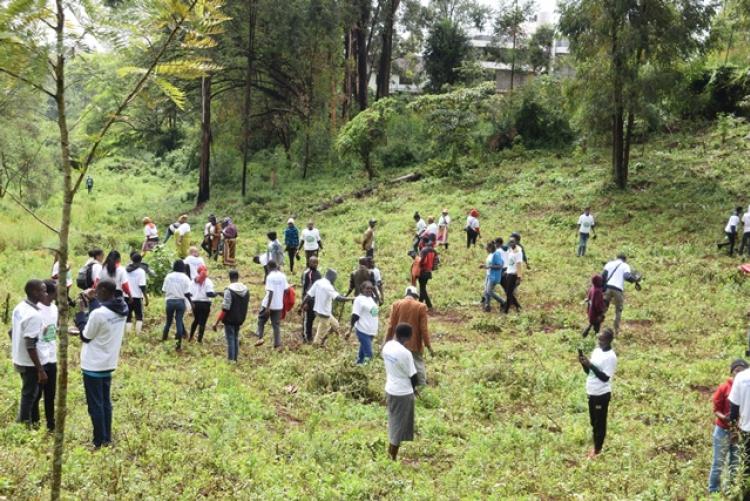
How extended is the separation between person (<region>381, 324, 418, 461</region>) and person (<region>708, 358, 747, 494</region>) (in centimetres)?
308

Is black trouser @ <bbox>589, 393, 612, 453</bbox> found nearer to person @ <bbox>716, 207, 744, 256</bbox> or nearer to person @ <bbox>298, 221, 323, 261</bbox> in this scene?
person @ <bbox>298, 221, 323, 261</bbox>

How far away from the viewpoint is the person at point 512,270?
14.6m

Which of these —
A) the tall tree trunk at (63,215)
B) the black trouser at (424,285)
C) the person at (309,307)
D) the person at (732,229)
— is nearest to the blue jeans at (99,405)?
the tall tree trunk at (63,215)

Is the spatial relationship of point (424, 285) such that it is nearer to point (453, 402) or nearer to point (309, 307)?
point (309, 307)

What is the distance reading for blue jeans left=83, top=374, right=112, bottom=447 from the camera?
634 centimetres

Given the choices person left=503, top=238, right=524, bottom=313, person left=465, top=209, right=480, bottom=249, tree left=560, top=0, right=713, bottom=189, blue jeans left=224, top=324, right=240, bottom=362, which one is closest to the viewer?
blue jeans left=224, top=324, right=240, bottom=362

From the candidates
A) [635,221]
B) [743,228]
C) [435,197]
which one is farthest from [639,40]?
[435,197]

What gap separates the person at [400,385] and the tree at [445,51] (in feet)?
135

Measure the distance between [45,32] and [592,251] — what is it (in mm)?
19033

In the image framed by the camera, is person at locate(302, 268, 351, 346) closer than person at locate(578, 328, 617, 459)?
No

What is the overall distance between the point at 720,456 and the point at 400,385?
3.32 metres

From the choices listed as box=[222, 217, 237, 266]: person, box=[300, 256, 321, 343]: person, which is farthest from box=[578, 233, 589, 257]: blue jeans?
box=[222, 217, 237, 266]: person

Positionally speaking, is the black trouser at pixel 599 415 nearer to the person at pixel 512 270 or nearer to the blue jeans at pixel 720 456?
the blue jeans at pixel 720 456

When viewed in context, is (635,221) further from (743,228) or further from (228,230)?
(228,230)
